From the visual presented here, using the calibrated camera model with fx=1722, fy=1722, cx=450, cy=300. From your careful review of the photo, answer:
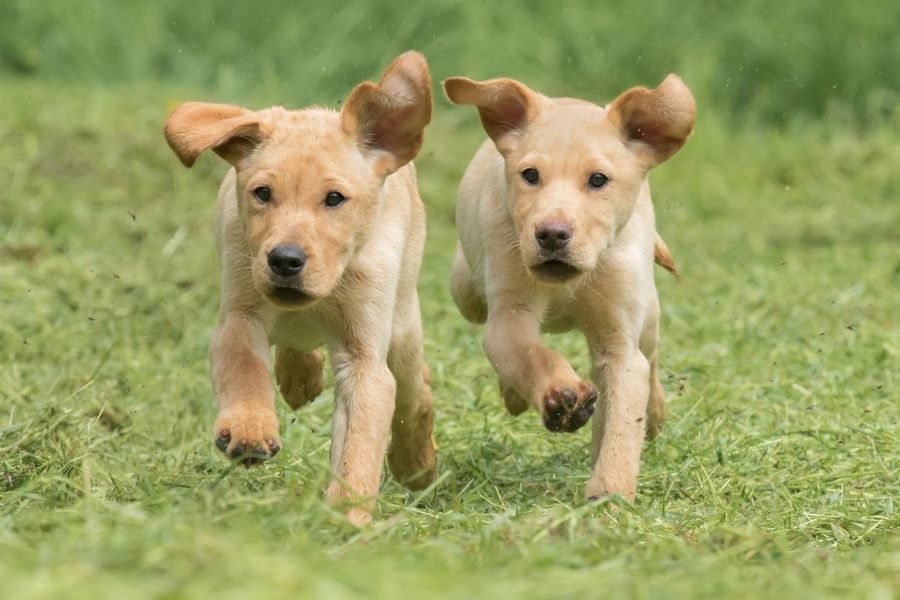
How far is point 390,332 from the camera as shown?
5.95 m

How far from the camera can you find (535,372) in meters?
5.96

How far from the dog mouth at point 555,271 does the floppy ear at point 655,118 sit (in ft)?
2.28

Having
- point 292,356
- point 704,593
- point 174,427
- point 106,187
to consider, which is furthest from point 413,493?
point 106,187

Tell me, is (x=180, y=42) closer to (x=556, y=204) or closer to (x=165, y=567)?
(x=556, y=204)

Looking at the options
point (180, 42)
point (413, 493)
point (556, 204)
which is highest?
point (180, 42)

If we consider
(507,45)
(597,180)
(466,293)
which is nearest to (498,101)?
(597,180)

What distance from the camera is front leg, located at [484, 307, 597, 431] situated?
18.9 feet

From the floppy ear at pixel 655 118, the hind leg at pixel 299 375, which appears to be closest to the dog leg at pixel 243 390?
the hind leg at pixel 299 375

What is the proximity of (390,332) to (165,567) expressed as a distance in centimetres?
224

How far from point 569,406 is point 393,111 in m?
1.16

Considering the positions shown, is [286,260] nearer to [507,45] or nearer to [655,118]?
[655,118]

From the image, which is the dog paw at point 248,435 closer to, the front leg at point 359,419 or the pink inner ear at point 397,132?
the front leg at point 359,419

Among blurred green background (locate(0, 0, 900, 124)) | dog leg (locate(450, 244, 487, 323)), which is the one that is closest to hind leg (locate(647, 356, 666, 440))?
dog leg (locate(450, 244, 487, 323))

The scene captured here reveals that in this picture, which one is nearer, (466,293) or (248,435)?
(248,435)
